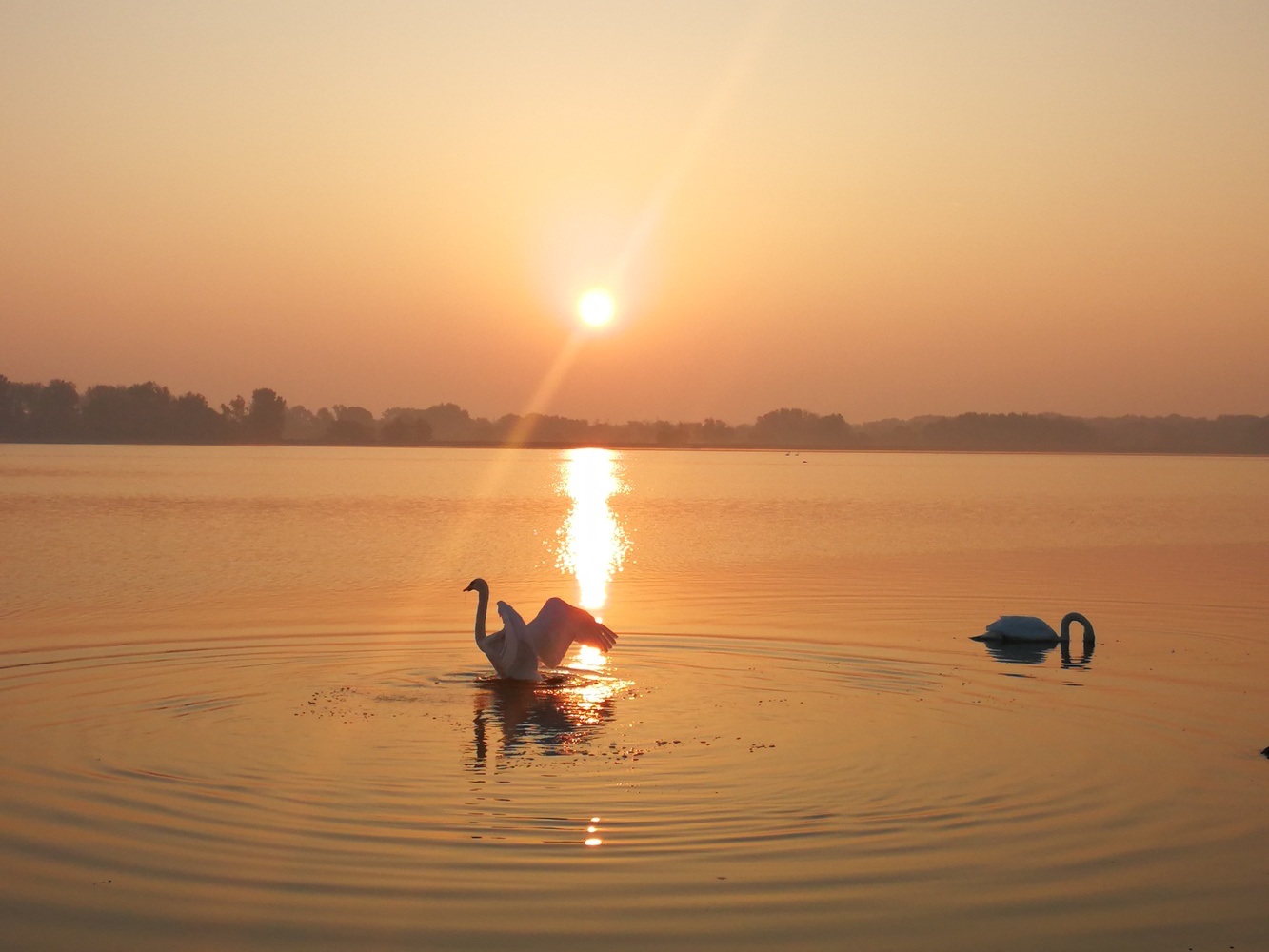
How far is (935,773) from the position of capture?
13.6 m

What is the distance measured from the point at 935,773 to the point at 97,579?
2211cm

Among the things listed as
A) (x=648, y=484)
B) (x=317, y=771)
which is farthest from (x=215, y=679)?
(x=648, y=484)

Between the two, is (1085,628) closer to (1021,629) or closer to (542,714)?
(1021,629)

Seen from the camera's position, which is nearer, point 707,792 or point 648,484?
point 707,792

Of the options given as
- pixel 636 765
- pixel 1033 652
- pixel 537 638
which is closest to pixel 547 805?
pixel 636 765

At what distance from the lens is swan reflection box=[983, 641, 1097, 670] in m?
21.1

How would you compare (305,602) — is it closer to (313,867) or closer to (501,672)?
(501,672)

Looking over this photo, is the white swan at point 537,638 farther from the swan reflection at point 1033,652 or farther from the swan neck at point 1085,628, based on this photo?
the swan neck at point 1085,628

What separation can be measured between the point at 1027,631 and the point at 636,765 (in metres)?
11.1

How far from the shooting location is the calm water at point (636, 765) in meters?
9.73

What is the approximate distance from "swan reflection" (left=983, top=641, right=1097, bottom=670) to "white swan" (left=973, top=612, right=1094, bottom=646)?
0.07 metres

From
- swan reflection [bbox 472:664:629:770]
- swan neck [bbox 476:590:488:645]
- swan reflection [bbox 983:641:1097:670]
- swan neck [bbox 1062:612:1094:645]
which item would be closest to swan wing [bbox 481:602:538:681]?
swan reflection [bbox 472:664:629:770]

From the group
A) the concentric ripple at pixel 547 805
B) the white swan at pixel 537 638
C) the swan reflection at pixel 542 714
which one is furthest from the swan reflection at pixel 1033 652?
the swan reflection at pixel 542 714

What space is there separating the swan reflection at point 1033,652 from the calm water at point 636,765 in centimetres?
18
